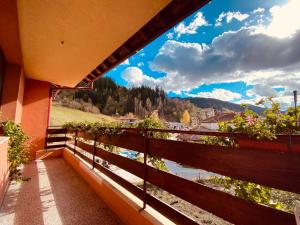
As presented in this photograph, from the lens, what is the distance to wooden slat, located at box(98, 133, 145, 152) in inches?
92.8

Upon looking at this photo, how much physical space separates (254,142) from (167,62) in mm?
112331

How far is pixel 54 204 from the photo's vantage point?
→ 9.56 ft

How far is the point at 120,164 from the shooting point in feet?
9.06

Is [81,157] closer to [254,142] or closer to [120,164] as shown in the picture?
[120,164]

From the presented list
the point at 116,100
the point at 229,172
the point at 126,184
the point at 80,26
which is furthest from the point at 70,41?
the point at 116,100

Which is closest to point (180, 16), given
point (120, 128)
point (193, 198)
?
point (120, 128)

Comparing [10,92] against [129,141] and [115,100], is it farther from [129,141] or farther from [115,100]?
[115,100]

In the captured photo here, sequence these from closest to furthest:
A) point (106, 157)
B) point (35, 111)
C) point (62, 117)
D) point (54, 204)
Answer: point (54, 204) → point (106, 157) → point (35, 111) → point (62, 117)

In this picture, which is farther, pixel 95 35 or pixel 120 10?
pixel 95 35

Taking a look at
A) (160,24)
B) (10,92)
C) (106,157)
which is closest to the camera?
(160,24)

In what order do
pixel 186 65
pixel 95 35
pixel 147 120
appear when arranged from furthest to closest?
pixel 186 65 < pixel 95 35 < pixel 147 120

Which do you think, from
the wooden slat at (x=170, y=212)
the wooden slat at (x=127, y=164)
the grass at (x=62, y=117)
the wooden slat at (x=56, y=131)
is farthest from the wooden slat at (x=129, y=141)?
the grass at (x=62, y=117)

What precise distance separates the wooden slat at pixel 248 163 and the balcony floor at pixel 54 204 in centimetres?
146

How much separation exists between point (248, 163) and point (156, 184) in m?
1.06
